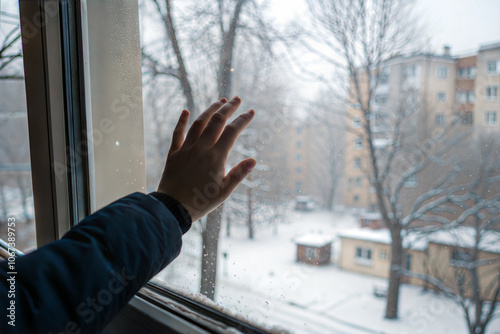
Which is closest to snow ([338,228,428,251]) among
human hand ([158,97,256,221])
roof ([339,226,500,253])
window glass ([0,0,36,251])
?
roof ([339,226,500,253])

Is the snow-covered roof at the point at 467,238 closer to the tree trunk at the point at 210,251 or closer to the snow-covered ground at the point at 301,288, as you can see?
the snow-covered ground at the point at 301,288

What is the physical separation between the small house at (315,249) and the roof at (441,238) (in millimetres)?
64

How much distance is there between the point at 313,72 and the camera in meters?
0.92

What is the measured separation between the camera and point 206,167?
0.52 m

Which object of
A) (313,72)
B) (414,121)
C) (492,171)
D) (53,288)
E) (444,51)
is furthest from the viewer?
(414,121)

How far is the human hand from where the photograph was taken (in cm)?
51

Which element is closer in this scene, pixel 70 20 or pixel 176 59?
pixel 70 20

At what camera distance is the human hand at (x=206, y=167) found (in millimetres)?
510

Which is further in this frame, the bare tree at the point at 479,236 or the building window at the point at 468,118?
the building window at the point at 468,118

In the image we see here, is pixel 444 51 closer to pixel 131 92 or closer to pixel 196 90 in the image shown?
pixel 196 90

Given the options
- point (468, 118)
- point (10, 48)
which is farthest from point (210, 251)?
point (10, 48)

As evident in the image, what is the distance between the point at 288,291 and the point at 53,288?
1.96ft

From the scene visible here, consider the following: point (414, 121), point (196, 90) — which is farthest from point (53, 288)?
point (414, 121)

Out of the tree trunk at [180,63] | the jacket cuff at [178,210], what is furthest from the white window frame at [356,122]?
the jacket cuff at [178,210]
